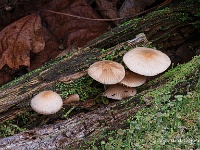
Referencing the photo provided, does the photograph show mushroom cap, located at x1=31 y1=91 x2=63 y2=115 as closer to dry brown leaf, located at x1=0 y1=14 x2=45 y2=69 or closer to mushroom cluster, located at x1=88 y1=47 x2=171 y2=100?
mushroom cluster, located at x1=88 y1=47 x2=171 y2=100

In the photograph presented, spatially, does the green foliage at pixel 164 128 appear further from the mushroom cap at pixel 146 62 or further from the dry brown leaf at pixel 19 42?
the dry brown leaf at pixel 19 42

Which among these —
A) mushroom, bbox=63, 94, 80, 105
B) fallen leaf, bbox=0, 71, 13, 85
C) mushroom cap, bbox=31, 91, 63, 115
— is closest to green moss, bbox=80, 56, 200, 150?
mushroom cap, bbox=31, 91, 63, 115

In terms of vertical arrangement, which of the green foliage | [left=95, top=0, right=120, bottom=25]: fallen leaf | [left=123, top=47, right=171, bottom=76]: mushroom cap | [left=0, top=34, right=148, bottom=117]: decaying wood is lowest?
the green foliage

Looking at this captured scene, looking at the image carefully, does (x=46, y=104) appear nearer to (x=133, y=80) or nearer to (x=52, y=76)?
(x=52, y=76)

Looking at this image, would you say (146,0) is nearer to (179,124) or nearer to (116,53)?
(116,53)

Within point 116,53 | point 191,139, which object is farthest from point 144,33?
point 191,139

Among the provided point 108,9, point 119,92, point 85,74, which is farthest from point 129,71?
point 108,9

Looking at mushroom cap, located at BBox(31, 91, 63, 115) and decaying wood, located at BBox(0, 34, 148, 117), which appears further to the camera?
decaying wood, located at BBox(0, 34, 148, 117)

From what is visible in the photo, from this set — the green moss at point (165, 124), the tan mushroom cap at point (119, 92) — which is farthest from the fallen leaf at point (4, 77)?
the green moss at point (165, 124)
